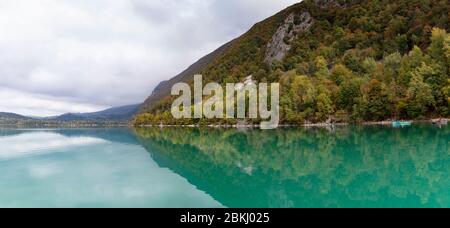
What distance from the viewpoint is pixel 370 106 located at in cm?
7612

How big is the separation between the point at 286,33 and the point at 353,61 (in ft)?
246

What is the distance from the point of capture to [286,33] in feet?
594

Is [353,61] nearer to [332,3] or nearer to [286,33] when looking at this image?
[286,33]

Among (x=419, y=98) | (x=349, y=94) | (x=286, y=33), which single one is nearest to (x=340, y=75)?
(x=349, y=94)

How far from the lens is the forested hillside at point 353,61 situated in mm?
71113

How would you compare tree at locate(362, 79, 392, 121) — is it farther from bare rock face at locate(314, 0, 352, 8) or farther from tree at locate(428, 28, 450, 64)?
bare rock face at locate(314, 0, 352, 8)

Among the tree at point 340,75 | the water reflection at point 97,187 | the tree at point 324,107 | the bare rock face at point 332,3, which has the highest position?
the bare rock face at point 332,3

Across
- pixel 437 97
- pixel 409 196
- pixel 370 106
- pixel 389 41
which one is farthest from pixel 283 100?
pixel 409 196

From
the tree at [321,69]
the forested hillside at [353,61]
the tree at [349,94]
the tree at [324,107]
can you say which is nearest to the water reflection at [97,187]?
the forested hillside at [353,61]

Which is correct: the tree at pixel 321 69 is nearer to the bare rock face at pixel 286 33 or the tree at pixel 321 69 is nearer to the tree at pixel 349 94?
the tree at pixel 349 94

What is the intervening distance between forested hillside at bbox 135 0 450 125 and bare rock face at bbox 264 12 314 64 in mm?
481

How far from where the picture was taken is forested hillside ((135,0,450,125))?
233 feet

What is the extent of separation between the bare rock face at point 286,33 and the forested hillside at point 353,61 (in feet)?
1.58
